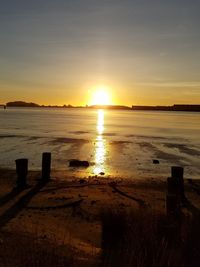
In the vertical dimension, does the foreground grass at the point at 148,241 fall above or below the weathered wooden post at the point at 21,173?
above

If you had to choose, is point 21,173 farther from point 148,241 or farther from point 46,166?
point 148,241

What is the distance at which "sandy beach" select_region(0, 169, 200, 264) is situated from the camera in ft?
28.6

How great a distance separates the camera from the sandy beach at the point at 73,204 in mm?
8703

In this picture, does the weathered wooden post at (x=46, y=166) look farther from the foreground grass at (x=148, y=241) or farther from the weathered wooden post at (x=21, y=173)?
the foreground grass at (x=148, y=241)

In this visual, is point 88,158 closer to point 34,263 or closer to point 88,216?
point 88,216

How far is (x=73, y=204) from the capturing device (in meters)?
12.5

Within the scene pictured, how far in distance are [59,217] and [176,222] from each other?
14.2 ft

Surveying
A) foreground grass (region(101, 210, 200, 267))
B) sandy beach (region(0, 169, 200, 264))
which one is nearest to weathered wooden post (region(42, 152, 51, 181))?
sandy beach (region(0, 169, 200, 264))

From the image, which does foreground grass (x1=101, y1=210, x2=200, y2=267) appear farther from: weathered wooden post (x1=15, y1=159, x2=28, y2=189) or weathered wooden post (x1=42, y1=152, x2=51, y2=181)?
weathered wooden post (x1=42, y1=152, x2=51, y2=181)

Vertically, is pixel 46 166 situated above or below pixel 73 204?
above

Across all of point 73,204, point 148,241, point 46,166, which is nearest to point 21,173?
point 46,166

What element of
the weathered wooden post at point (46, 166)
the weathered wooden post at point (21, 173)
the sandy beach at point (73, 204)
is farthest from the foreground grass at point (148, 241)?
the weathered wooden post at point (46, 166)

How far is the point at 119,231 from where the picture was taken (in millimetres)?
7547

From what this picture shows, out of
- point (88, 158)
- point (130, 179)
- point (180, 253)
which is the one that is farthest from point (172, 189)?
point (88, 158)
